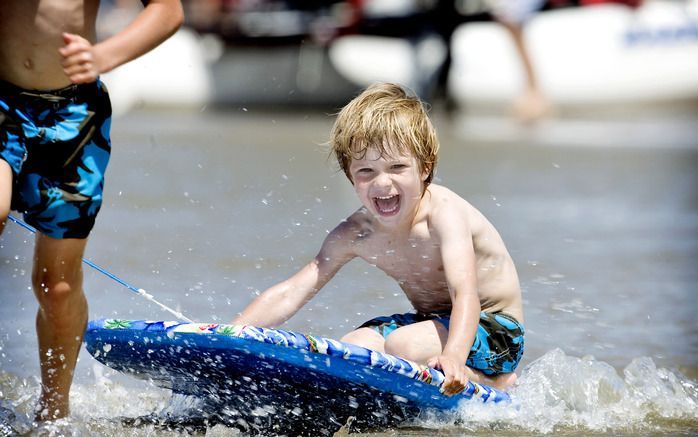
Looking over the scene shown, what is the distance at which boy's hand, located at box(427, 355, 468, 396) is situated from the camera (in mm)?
3344

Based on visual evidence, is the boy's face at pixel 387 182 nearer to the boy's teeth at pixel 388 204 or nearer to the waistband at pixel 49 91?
the boy's teeth at pixel 388 204

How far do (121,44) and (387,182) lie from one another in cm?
84

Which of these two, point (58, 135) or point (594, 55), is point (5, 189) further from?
point (594, 55)

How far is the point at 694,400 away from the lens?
382 centimetres

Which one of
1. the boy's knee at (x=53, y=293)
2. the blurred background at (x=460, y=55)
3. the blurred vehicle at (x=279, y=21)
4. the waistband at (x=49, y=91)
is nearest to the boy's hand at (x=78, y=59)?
the waistband at (x=49, y=91)

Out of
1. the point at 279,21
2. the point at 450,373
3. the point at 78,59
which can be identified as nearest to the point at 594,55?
the point at 279,21

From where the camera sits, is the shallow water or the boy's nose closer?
the boy's nose

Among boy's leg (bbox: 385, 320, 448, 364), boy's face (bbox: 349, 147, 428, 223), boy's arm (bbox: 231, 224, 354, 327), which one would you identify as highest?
boy's face (bbox: 349, 147, 428, 223)

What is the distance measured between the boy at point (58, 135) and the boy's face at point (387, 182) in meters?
0.66

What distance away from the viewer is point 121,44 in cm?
329

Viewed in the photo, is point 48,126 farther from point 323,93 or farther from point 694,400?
point 323,93

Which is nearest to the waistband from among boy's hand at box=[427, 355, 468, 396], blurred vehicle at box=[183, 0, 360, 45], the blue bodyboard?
the blue bodyboard

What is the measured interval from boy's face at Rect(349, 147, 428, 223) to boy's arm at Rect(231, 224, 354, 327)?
0.65ft

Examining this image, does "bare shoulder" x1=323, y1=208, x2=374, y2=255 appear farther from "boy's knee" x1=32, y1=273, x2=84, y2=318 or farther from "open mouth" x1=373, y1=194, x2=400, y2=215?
"boy's knee" x1=32, y1=273, x2=84, y2=318
